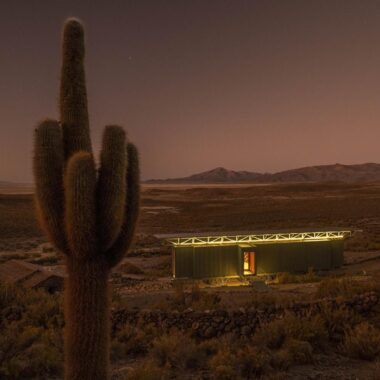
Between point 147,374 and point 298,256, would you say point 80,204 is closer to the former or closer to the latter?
point 147,374

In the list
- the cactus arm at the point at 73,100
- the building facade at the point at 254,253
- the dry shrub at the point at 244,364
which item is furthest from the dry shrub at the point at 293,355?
the building facade at the point at 254,253

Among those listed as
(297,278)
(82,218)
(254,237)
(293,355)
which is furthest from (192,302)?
(254,237)

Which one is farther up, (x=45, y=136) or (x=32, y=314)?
(x=45, y=136)

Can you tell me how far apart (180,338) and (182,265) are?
11.3 meters

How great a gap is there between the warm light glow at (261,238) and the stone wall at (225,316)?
9181mm

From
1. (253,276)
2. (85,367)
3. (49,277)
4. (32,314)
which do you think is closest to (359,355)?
(85,367)

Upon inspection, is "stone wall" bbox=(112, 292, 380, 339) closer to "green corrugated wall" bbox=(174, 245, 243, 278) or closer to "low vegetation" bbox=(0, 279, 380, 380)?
"low vegetation" bbox=(0, 279, 380, 380)

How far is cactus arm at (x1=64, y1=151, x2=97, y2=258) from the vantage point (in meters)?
5.55

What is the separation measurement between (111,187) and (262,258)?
1595cm

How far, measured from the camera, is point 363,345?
8141mm

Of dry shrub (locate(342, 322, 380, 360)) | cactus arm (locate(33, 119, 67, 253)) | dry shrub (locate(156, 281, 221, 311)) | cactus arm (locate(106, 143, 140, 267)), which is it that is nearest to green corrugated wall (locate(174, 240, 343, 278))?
dry shrub (locate(156, 281, 221, 311))

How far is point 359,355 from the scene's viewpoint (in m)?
8.12

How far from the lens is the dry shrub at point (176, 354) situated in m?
7.83

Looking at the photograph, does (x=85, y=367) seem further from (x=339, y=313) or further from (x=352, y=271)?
(x=352, y=271)
